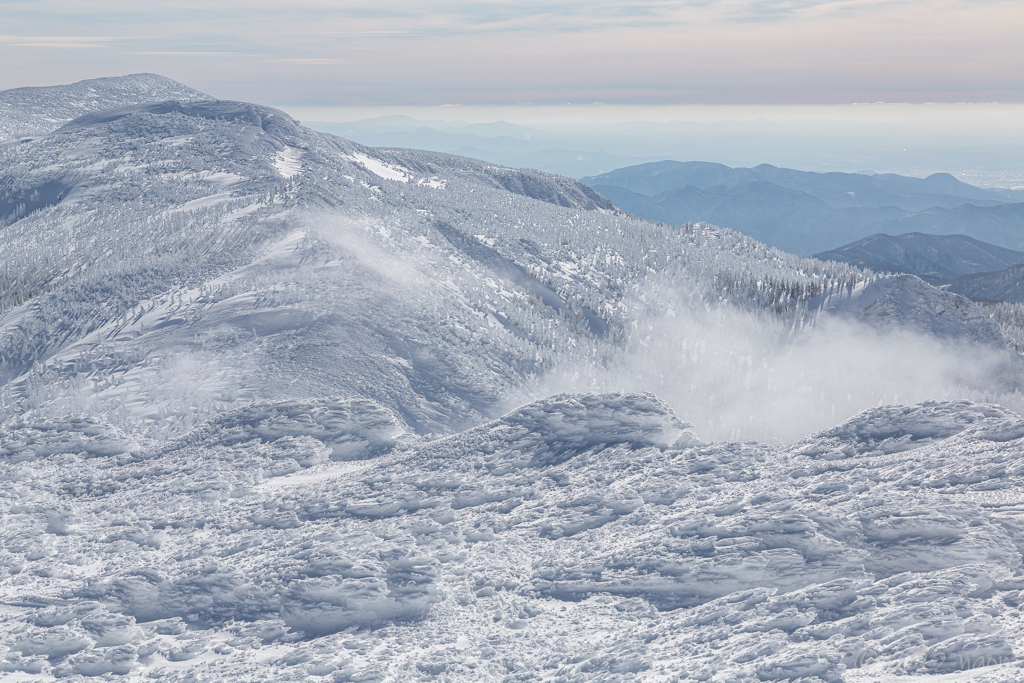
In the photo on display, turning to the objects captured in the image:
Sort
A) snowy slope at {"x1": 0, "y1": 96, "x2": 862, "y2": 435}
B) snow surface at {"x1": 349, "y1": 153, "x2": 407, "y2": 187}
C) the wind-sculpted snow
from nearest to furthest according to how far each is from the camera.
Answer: the wind-sculpted snow → snowy slope at {"x1": 0, "y1": 96, "x2": 862, "y2": 435} → snow surface at {"x1": 349, "y1": 153, "x2": 407, "y2": 187}

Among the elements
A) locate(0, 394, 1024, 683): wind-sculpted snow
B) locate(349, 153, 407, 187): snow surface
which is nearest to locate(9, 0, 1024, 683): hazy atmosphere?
locate(0, 394, 1024, 683): wind-sculpted snow

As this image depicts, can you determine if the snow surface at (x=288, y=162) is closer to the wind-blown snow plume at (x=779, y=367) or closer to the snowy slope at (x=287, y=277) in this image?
the snowy slope at (x=287, y=277)

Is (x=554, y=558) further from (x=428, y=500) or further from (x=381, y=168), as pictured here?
(x=381, y=168)

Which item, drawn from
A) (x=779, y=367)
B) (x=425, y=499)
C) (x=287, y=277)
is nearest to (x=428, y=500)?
(x=425, y=499)

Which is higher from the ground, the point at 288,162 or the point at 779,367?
the point at 288,162

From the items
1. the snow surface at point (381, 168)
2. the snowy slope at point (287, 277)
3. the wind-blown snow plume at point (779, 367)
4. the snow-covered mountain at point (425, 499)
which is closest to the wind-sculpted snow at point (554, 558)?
the snow-covered mountain at point (425, 499)

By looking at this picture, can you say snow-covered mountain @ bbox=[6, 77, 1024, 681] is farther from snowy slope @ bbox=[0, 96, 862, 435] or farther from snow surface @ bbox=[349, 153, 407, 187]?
snow surface @ bbox=[349, 153, 407, 187]
